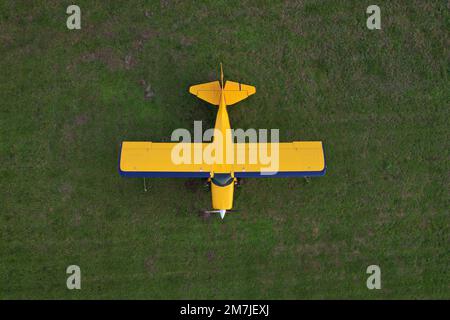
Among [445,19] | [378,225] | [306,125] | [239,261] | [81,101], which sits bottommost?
[239,261]

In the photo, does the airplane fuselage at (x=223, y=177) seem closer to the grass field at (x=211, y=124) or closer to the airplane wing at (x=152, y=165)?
the airplane wing at (x=152, y=165)

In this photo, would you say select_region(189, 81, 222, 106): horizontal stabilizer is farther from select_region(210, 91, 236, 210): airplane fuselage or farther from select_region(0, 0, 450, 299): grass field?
select_region(0, 0, 450, 299): grass field

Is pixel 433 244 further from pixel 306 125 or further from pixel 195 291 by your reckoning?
pixel 195 291

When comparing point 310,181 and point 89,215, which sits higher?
point 310,181

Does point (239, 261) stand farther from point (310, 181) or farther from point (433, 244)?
point (433, 244)

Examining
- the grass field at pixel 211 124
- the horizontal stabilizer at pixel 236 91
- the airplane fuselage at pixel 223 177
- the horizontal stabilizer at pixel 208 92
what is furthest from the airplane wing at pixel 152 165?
the horizontal stabilizer at pixel 236 91
